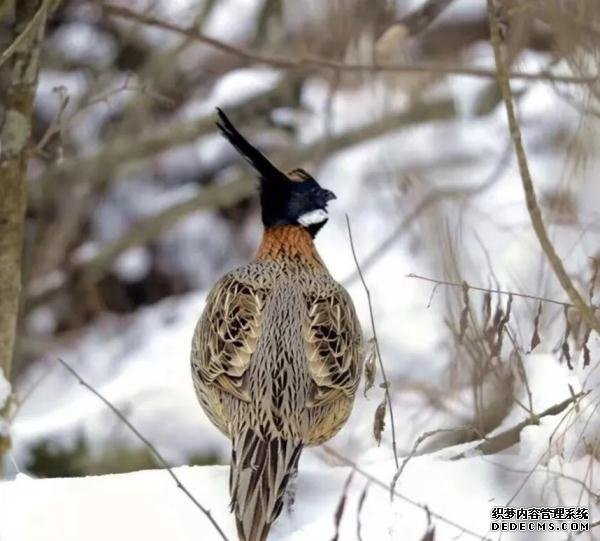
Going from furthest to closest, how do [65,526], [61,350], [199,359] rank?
[61,350], [199,359], [65,526]

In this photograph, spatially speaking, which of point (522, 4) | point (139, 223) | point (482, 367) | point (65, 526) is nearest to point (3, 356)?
point (65, 526)

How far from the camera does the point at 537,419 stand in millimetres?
3885

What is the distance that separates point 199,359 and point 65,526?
0.83 m

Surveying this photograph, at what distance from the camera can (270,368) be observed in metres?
4.05

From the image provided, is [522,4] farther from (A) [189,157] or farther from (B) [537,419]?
(A) [189,157]

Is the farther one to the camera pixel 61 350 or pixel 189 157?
pixel 189 157

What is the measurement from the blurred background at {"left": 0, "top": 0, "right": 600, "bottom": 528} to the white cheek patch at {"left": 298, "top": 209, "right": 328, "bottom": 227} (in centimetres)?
37

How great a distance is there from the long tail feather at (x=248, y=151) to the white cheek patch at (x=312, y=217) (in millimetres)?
177

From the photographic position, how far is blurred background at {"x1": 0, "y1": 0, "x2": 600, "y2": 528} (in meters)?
5.58

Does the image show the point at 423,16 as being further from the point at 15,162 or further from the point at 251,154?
the point at 15,162

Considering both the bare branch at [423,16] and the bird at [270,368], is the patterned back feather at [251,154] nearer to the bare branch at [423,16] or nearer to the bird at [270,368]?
the bird at [270,368]

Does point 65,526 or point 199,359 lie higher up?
point 199,359

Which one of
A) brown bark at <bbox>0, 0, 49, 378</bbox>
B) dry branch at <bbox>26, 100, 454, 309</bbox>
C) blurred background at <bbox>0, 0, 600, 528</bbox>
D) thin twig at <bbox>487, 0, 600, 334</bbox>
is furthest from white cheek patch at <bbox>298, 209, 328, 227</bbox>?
dry branch at <bbox>26, 100, 454, 309</bbox>

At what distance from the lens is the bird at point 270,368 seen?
3.70m
